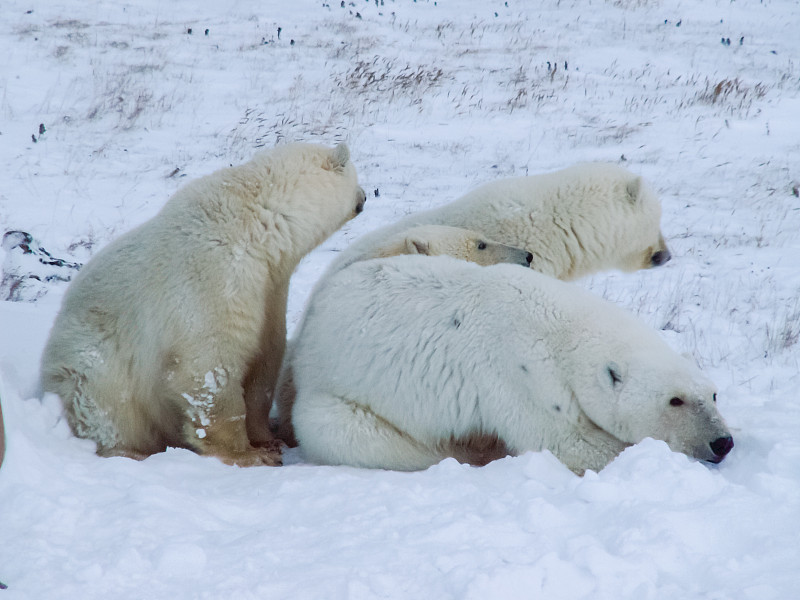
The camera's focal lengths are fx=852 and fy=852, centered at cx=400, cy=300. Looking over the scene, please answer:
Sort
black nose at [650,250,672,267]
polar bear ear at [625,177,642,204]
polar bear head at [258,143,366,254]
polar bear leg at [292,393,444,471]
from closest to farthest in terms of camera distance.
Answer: polar bear leg at [292,393,444,471] < polar bear head at [258,143,366,254] < polar bear ear at [625,177,642,204] < black nose at [650,250,672,267]

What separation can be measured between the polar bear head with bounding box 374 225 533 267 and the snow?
4.42 feet

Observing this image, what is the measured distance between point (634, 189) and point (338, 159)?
6.38 ft

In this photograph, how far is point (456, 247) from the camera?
4992 mm

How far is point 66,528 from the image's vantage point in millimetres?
2732

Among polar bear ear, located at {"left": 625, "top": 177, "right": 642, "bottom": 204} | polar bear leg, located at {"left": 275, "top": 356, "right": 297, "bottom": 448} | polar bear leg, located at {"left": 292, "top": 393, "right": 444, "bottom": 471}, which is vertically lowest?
polar bear leg, located at {"left": 275, "top": 356, "right": 297, "bottom": 448}

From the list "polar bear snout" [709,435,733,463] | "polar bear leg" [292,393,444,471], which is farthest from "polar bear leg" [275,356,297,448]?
"polar bear snout" [709,435,733,463]

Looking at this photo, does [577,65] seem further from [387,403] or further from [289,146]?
[387,403]

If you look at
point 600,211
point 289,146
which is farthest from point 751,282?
point 289,146

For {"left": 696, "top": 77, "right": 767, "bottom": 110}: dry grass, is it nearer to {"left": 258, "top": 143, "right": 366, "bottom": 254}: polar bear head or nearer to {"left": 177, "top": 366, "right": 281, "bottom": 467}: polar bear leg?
{"left": 258, "top": 143, "right": 366, "bottom": 254}: polar bear head

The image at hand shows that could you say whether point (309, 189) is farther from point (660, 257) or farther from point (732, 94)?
point (732, 94)

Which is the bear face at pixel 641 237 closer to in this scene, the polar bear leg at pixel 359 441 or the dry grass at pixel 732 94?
the polar bear leg at pixel 359 441

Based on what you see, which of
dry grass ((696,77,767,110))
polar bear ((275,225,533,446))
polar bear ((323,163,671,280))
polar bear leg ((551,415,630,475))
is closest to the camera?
polar bear leg ((551,415,630,475))

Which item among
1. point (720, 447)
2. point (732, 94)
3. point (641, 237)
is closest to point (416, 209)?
point (641, 237)

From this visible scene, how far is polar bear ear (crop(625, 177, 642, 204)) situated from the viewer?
5.46 m
